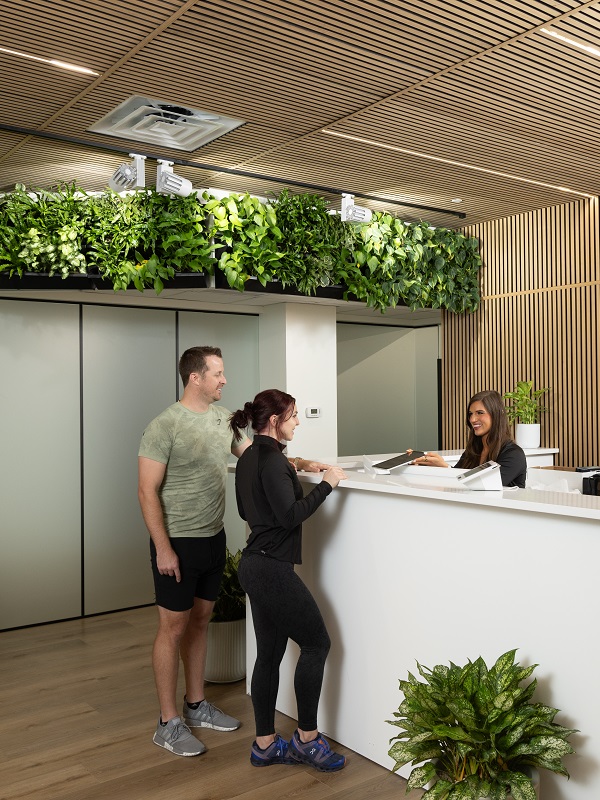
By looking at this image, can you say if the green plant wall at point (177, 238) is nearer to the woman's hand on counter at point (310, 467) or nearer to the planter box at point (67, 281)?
the planter box at point (67, 281)

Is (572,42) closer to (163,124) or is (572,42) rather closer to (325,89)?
(325,89)

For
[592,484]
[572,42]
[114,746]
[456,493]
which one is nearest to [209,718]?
[114,746]

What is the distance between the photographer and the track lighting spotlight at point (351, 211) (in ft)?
18.5

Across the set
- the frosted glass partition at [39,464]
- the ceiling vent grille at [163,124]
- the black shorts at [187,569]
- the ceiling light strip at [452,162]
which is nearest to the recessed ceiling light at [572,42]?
the ceiling light strip at [452,162]

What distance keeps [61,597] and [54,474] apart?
96 cm

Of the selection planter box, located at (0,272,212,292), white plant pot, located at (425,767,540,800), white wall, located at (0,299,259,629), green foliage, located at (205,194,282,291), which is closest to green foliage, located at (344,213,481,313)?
green foliage, located at (205,194,282,291)

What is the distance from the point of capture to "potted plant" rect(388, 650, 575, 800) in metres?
2.63

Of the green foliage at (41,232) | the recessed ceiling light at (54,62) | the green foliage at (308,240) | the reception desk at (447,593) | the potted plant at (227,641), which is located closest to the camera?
the reception desk at (447,593)

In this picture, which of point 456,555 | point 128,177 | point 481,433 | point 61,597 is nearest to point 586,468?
point 481,433

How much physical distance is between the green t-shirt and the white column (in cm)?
245

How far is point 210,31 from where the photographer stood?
11.0ft

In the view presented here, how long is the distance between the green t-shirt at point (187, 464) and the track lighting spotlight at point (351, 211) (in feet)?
7.53

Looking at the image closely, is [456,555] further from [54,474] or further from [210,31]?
[54,474]

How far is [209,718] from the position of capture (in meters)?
4.09
